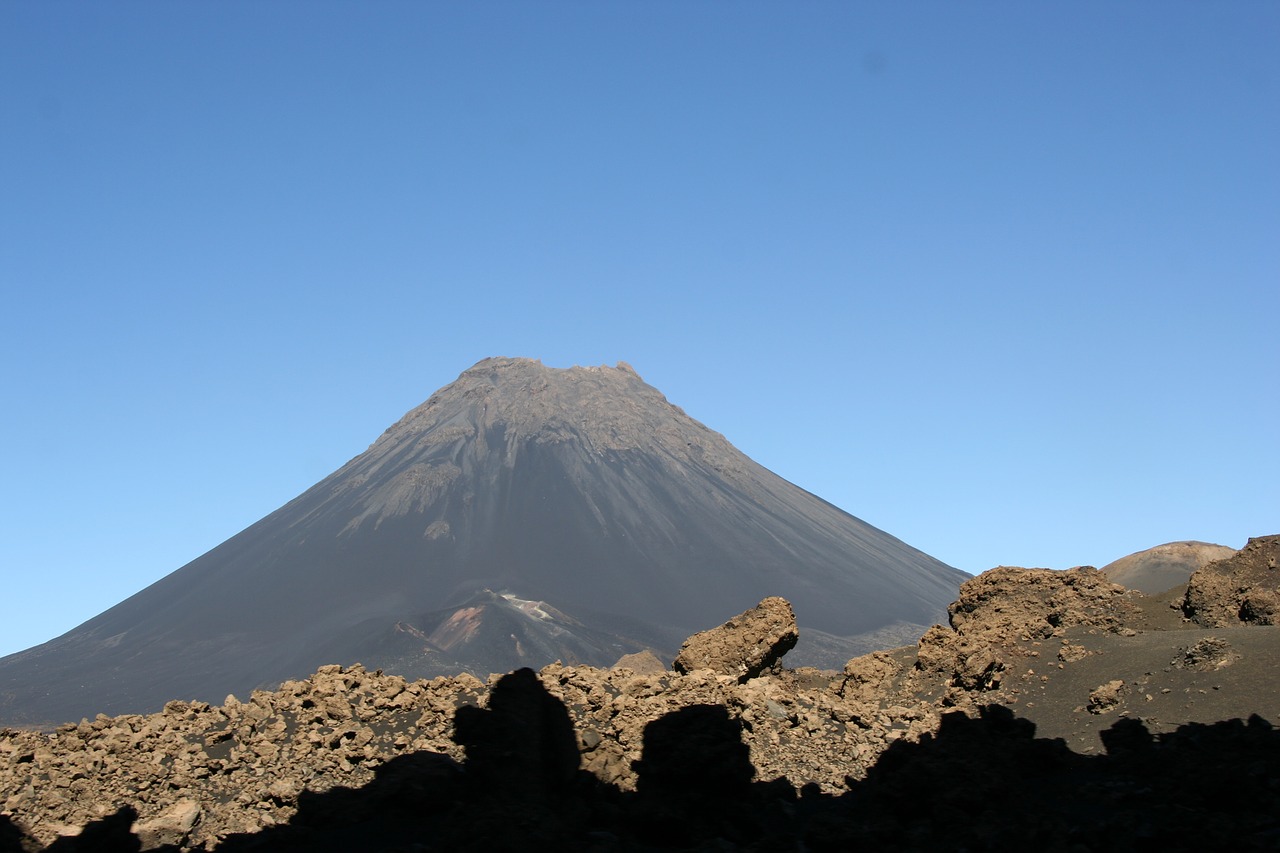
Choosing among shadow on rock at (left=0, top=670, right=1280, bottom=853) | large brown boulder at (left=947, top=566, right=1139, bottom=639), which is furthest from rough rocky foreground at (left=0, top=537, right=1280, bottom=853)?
large brown boulder at (left=947, top=566, right=1139, bottom=639)

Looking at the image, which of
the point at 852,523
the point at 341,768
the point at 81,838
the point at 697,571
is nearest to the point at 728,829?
the point at 341,768

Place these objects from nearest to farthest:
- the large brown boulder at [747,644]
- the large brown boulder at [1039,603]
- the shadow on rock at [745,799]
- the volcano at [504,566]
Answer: the shadow on rock at [745,799]
the large brown boulder at [747,644]
the large brown boulder at [1039,603]
the volcano at [504,566]

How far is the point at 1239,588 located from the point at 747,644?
7.33m

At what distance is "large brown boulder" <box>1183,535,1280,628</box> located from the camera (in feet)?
60.2

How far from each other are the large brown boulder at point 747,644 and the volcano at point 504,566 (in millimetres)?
66973

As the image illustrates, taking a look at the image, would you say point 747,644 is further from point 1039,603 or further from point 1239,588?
point 1239,588

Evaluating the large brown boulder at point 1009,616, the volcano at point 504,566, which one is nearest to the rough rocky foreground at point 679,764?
the large brown boulder at point 1009,616

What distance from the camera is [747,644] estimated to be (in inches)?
732

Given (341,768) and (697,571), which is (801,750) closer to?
(341,768)

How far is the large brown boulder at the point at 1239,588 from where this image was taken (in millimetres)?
18344

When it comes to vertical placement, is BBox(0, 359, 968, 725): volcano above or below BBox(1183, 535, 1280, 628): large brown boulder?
above

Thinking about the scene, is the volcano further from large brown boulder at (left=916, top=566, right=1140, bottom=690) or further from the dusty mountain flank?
large brown boulder at (left=916, top=566, right=1140, bottom=690)

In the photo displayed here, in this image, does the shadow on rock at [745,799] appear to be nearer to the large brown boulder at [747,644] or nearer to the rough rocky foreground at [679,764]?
the rough rocky foreground at [679,764]

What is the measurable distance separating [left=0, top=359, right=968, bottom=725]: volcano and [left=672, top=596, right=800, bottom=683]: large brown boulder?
6697cm
